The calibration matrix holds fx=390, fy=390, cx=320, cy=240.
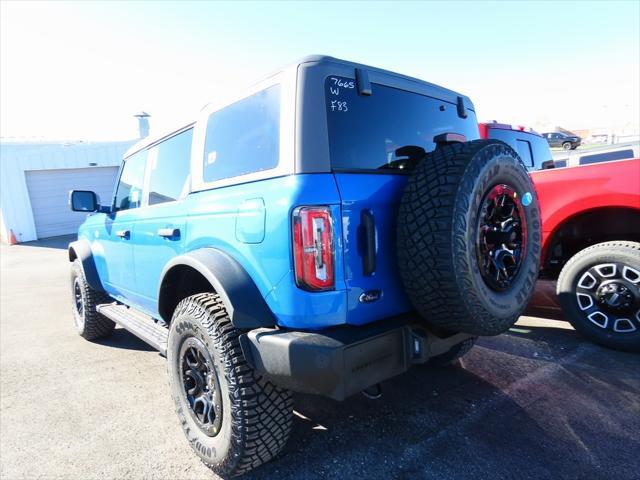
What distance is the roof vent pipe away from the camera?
2072 centimetres

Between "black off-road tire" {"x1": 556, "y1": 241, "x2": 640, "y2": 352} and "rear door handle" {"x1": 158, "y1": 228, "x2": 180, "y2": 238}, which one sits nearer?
"rear door handle" {"x1": 158, "y1": 228, "x2": 180, "y2": 238}

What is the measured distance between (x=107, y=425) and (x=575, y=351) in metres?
3.72

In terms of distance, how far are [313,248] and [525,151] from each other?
13.7 ft

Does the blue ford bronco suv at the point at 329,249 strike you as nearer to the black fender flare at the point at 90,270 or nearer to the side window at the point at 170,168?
the side window at the point at 170,168

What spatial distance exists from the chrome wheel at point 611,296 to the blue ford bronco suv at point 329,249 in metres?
1.63

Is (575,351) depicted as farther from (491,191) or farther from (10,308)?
(10,308)

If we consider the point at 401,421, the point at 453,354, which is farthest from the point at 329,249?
the point at 453,354

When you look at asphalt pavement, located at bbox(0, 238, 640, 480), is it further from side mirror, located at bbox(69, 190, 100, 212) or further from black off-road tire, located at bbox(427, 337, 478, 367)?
side mirror, located at bbox(69, 190, 100, 212)

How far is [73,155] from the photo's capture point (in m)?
16.6

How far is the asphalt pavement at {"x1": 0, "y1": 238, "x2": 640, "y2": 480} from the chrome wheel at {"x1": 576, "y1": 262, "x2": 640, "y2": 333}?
0.26 metres

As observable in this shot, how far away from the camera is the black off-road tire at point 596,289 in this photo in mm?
3158

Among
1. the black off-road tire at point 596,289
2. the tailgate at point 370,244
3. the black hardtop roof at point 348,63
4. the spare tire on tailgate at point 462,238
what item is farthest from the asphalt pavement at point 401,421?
the black hardtop roof at point 348,63

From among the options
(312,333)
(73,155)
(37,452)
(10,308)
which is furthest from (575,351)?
(73,155)

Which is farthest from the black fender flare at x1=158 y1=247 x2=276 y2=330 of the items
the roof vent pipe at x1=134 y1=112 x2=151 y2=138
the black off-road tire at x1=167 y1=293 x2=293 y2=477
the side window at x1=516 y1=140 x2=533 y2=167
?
the roof vent pipe at x1=134 y1=112 x2=151 y2=138
